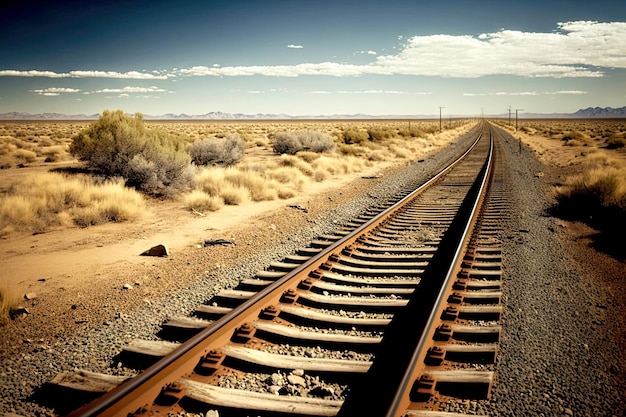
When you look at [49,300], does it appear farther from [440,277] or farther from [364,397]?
[440,277]

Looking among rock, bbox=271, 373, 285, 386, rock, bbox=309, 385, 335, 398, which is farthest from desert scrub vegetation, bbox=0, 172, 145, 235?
rock, bbox=309, 385, 335, 398

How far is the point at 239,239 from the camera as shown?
878cm

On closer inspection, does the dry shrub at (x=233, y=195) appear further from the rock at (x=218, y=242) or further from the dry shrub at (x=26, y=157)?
the dry shrub at (x=26, y=157)

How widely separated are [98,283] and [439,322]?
516 centimetres

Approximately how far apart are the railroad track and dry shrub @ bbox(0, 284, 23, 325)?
2.29 m

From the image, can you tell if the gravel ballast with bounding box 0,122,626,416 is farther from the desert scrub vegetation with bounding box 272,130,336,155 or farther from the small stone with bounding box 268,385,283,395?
Answer: the desert scrub vegetation with bounding box 272,130,336,155

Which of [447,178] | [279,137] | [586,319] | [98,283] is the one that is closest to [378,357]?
[586,319]

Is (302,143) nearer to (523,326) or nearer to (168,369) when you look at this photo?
(523,326)

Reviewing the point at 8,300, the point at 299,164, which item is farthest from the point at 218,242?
the point at 299,164

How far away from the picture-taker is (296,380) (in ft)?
11.3

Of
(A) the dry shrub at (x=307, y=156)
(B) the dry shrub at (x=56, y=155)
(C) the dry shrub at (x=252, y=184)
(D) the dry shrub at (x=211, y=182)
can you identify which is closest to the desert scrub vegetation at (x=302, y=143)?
(A) the dry shrub at (x=307, y=156)

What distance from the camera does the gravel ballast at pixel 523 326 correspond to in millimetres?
3320

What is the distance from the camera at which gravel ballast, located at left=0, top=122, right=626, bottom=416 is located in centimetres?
332

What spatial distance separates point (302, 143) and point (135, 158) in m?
15.6
